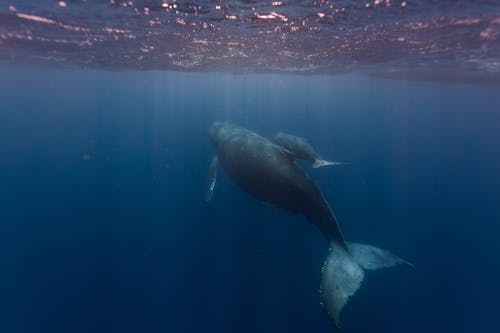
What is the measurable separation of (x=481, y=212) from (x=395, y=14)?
68.2 ft

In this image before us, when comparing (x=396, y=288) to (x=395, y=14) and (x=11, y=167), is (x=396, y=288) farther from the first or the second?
(x=11, y=167)

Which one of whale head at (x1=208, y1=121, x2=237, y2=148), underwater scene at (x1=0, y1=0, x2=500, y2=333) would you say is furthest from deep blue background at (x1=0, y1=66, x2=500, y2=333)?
whale head at (x1=208, y1=121, x2=237, y2=148)

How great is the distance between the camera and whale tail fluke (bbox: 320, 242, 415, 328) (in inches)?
335

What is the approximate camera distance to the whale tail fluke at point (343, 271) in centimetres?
850

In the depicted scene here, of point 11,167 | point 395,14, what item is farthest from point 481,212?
point 11,167

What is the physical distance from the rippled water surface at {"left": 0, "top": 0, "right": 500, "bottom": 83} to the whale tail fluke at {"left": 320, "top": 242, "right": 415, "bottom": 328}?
919 centimetres

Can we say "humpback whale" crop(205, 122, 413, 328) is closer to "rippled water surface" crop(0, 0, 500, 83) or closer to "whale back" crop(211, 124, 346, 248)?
"whale back" crop(211, 124, 346, 248)

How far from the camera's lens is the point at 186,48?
24844 millimetres

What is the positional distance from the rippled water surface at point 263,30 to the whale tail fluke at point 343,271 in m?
9.19

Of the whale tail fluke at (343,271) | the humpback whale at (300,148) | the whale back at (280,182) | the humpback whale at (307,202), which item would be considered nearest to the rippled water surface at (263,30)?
the humpback whale at (300,148)

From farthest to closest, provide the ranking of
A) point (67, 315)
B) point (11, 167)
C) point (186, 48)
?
point (11, 167)
point (186, 48)
point (67, 315)

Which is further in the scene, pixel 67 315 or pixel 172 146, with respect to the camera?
pixel 172 146

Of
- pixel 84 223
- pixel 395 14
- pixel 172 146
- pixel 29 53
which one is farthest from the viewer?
pixel 172 146

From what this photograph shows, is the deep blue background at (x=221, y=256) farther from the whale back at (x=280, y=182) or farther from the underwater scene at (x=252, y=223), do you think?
the whale back at (x=280, y=182)
